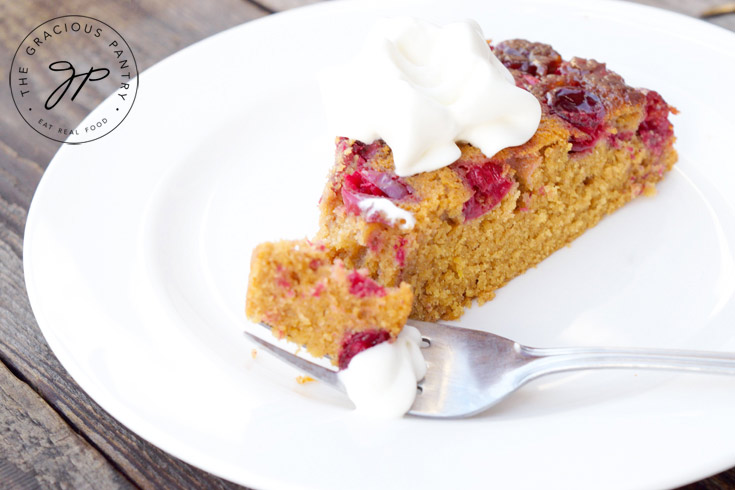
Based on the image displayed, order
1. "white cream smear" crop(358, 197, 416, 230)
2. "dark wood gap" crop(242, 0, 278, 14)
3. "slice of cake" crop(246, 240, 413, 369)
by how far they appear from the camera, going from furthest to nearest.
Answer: "dark wood gap" crop(242, 0, 278, 14) → "white cream smear" crop(358, 197, 416, 230) → "slice of cake" crop(246, 240, 413, 369)

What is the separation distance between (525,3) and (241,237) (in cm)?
232

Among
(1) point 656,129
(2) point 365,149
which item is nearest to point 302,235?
(2) point 365,149

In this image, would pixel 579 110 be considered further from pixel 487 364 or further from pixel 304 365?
pixel 304 365

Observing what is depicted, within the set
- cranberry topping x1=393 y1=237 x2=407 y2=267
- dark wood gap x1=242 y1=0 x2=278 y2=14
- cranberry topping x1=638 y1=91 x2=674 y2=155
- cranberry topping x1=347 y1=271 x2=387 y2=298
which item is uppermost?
cranberry topping x1=638 y1=91 x2=674 y2=155

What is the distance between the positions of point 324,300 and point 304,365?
261 millimetres

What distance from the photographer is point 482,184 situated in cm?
313

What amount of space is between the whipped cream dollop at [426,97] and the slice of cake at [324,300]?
633 mm

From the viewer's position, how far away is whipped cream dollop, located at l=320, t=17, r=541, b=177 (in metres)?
2.98

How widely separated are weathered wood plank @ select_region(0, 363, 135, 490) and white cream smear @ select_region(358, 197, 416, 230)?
54.4 inches

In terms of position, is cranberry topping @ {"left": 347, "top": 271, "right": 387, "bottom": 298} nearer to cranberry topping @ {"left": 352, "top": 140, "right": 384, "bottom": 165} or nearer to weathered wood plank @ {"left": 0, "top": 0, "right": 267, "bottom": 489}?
cranberry topping @ {"left": 352, "top": 140, "right": 384, "bottom": 165}

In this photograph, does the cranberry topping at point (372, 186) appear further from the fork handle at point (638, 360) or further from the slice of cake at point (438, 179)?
the fork handle at point (638, 360)

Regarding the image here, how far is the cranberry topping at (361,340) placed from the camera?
262 centimetres

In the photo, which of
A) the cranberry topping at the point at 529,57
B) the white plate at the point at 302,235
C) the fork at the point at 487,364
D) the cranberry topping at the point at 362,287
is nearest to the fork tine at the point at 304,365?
the fork at the point at 487,364

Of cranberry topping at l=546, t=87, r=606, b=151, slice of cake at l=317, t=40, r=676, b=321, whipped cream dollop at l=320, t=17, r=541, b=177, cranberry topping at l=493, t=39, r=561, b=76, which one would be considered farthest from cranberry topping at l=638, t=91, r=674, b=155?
whipped cream dollop at l=320, t=17, r=541, b=177
